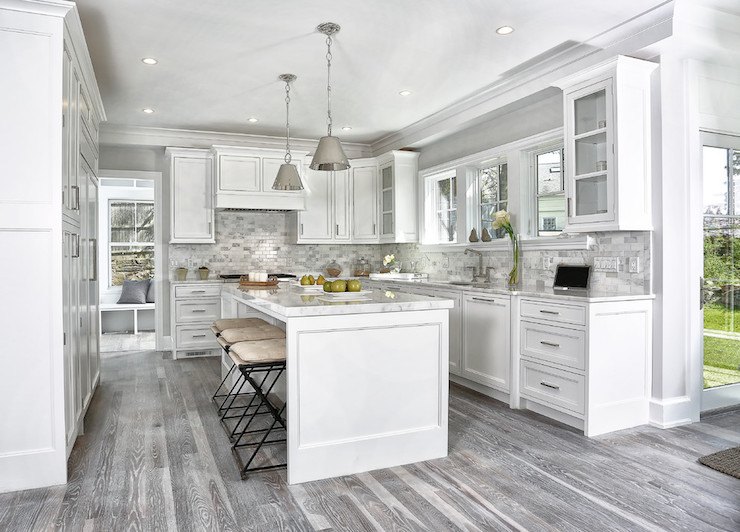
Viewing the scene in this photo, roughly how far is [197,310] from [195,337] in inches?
12.1

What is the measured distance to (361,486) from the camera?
274cm

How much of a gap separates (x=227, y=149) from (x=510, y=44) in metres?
3.59

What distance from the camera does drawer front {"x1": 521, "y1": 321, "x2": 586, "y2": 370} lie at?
11.5 ft

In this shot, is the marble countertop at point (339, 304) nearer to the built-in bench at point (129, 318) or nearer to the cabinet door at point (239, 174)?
the cabinet door at point (239, 174)

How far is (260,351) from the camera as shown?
10.2 feet

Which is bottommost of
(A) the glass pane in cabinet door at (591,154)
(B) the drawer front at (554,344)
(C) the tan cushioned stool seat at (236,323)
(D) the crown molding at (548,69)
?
(B) the drawer front at (554,344)

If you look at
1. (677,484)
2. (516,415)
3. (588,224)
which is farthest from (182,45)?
(677,484)

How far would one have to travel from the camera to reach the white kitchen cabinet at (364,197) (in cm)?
707

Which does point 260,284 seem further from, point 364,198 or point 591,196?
point 364,198

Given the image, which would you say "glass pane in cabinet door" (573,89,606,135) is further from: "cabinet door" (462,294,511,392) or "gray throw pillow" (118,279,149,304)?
"gray throw pillow" (118,279,149,304)

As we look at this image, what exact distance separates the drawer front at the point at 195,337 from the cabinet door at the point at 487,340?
10.1 feet

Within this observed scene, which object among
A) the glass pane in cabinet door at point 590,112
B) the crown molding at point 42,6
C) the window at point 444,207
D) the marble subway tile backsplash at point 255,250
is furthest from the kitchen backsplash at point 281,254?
the crown molding at point 42,6

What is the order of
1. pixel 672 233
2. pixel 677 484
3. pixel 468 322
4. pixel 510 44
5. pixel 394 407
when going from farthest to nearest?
1. pixel 468 322
2. pixel 510 44
3. pixel 672 233
4. pixel 394 407
5. pixel 677 484

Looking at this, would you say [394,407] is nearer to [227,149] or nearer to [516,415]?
[516,415]
